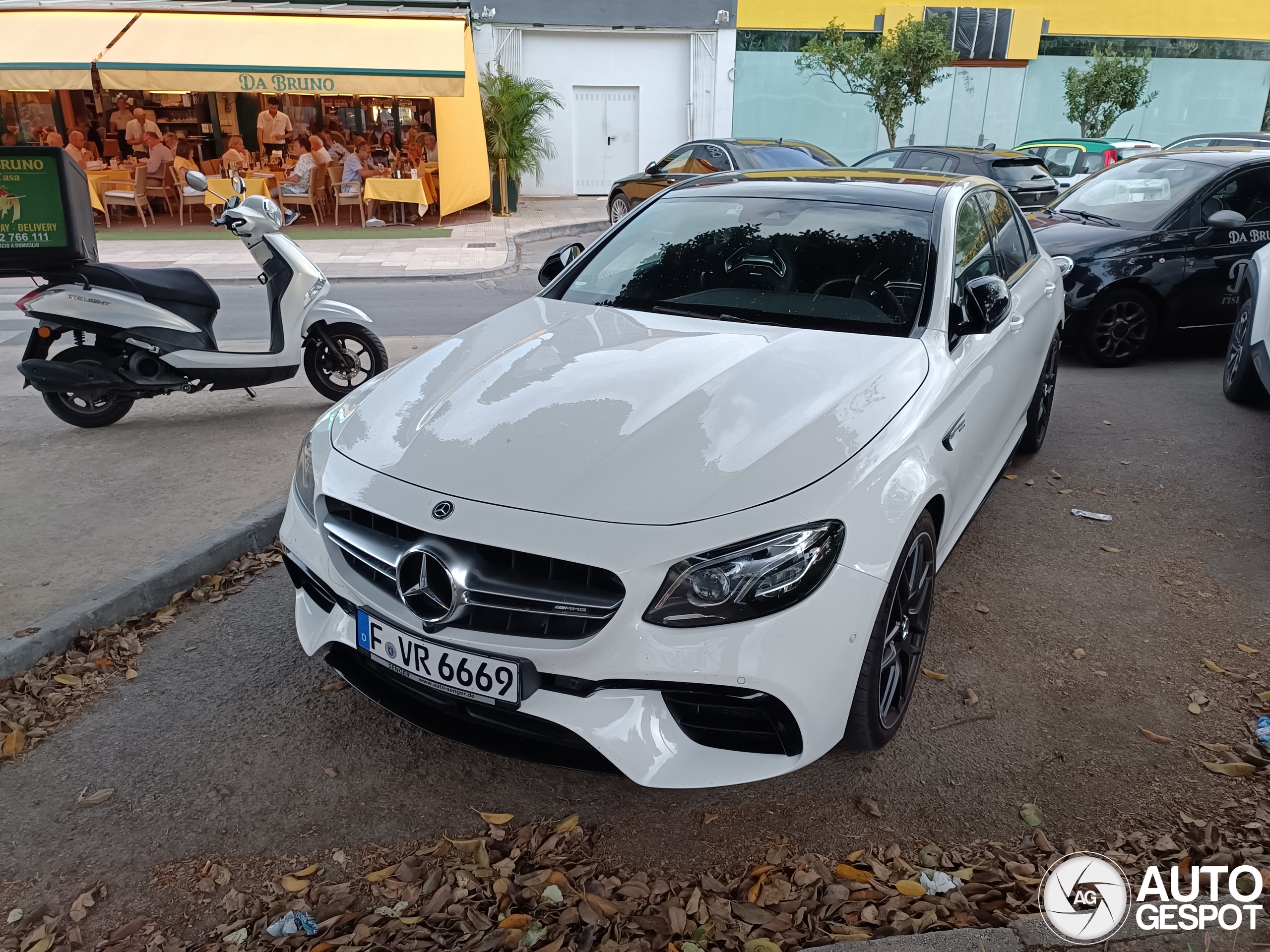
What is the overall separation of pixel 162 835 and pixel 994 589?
3.15m

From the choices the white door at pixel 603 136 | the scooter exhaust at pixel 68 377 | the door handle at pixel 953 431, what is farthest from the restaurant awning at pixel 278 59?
the door handle at pixel 953 431

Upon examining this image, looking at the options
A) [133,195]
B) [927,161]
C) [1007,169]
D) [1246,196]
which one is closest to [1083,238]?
[1246,196]

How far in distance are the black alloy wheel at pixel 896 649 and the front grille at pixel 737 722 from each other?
300mm

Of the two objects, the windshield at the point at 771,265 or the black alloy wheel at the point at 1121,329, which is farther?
the black alloy wheel at the point at 1121,329

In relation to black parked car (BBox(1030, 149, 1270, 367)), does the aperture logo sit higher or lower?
lower

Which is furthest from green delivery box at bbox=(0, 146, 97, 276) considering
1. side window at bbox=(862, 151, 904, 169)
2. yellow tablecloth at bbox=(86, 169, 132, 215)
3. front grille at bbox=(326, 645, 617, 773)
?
yellow tablecloth at bbox=(86, 169, 132, 215)

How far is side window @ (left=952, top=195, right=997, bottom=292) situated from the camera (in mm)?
3582

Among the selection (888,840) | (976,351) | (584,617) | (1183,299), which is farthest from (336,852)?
(1183,299)

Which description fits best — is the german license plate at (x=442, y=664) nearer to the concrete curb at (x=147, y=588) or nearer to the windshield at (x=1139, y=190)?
the concrete curb at (x=147, y=588)

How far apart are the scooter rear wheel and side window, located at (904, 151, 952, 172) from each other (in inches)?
377

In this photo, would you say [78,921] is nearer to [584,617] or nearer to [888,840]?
[584,617]

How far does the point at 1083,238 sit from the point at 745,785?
6.05 metres

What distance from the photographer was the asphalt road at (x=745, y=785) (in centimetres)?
261

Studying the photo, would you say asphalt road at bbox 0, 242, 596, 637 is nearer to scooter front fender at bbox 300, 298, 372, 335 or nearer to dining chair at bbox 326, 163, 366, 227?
scooter front fender at bbox 300, 298, 372, 335
